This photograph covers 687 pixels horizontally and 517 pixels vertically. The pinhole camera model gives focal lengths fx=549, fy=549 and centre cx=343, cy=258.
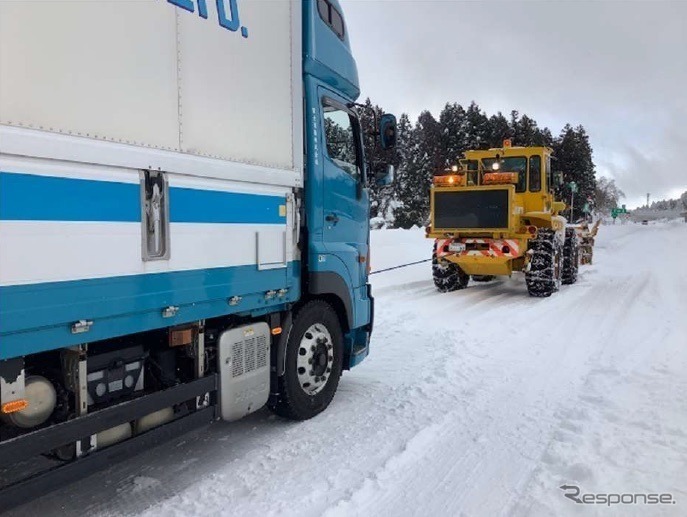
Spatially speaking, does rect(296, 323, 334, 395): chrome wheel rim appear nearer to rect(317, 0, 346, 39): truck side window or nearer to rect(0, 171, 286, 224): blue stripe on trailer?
rect(0, 171, 286, 224): blue stripe on trailer

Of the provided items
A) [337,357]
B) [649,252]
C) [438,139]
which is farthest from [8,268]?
[438,139]

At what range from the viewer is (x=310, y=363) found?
15.2 ft

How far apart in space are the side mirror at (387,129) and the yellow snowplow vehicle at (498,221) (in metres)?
6.54

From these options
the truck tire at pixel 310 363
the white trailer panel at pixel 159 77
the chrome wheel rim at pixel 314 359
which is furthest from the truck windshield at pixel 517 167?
the white trailer panel at pixel 159 77

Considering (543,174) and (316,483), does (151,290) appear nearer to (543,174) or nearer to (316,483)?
(316,483)

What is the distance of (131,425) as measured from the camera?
126 inches

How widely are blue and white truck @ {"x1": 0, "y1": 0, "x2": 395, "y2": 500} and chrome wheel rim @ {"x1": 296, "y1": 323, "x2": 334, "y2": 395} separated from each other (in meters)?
0.02

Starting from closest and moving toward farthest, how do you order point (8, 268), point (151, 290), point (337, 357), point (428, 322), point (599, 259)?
point (8, 268) → point (151, 290) → point (337, 357) → point (428, 322) → point (599, 259)

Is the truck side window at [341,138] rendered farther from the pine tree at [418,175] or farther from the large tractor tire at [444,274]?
the pine tree at [418,175]

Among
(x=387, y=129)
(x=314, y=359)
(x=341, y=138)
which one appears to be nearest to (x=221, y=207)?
(x=314, y=359)

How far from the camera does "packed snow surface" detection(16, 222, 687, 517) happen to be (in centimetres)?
329

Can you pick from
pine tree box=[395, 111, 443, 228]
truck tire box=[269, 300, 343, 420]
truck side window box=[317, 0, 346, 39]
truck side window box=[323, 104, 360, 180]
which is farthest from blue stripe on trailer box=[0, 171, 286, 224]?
pine tree box=[395, 111, 443, 228]

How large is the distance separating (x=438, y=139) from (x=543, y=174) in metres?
38.8

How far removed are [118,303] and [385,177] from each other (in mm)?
3469
